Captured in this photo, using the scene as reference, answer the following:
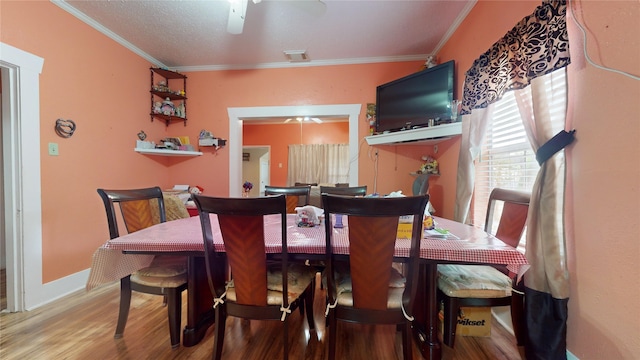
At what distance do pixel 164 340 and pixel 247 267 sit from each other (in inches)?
38.5

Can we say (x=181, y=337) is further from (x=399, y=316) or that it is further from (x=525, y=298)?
(x=525, y=298)

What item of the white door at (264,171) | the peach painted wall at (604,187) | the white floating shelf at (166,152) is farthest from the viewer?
the white door at (264,171)

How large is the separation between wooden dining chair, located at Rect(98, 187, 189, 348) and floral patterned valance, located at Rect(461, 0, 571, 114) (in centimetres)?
241

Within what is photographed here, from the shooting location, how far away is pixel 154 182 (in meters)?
3.25

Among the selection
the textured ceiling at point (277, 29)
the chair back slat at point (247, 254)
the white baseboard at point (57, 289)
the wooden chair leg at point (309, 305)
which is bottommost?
the white baseboard at point (57, 289)

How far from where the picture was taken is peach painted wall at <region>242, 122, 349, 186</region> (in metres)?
6.82

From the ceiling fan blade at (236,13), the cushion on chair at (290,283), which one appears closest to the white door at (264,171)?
the ceiling fan blade at (236,13)

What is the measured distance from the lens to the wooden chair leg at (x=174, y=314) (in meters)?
1.43

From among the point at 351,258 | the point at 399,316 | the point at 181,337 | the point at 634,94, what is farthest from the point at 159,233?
the point at 634,94

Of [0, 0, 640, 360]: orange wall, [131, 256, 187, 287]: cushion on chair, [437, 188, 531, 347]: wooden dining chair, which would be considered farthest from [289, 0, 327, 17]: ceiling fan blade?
[131, 256, 187, 287]: cushion on chair

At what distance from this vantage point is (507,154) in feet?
6.00

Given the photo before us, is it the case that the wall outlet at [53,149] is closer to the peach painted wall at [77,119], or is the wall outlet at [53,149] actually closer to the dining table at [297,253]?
the peach painted wall at [77,119]

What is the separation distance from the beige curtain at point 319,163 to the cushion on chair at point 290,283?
5257 millimetres

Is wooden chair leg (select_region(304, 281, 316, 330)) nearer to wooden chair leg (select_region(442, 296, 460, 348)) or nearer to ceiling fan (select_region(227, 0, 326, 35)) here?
wooden chair leg (select_region(442, 296, 460, 348))
